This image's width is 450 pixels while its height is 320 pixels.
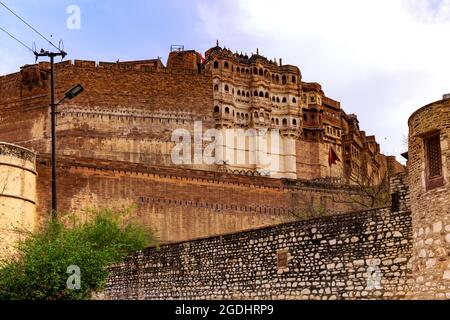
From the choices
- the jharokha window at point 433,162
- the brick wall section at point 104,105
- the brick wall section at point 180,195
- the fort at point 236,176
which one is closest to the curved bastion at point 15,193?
the fort at point 236,176

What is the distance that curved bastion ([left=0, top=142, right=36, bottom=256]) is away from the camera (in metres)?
24.4

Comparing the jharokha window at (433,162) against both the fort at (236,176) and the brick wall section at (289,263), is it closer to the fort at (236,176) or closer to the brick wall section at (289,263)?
the fort at (236,176)

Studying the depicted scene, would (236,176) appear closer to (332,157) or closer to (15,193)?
(15,193)

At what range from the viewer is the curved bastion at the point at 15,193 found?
24.4 meters

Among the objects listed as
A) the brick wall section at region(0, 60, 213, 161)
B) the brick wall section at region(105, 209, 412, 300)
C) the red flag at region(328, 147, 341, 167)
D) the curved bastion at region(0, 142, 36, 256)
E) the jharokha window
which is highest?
the brick wall section at region(0, 60, 213, 161)

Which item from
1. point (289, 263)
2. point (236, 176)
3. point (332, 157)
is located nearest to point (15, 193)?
point (236, 176)

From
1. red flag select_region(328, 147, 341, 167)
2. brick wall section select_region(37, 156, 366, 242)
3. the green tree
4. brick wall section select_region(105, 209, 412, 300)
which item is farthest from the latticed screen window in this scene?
red flag select_region(328, 147, 341, 167)

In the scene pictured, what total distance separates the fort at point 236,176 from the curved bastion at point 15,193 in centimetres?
16

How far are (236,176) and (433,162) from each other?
26.2m

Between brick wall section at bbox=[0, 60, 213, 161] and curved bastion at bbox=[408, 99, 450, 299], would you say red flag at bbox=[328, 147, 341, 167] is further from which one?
curved bastion at bbox=[408, 99, 450, 299]

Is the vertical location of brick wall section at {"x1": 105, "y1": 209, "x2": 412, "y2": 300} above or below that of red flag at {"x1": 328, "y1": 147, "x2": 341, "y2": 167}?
below
